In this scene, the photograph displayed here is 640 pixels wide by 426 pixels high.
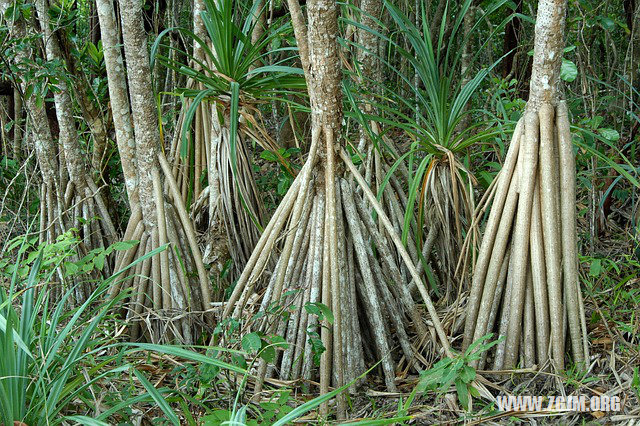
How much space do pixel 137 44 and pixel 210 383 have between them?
1642 mm

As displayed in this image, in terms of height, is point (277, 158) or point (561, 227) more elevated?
point (277, 158)

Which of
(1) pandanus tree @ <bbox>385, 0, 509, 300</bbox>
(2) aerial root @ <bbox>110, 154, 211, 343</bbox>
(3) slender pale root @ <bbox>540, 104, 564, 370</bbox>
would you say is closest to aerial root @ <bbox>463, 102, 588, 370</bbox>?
(3) slender pale root @ <bbox>540, 104, 564, 370</bbox>

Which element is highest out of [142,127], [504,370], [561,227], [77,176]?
[142,127]

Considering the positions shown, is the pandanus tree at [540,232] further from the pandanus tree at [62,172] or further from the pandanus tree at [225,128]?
the pandanus tree at [62,172]

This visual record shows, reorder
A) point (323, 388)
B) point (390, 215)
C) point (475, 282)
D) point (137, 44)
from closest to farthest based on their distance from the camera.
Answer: point (323, 388) < point (475, 282) < point (137, 44) < point (390, 215)

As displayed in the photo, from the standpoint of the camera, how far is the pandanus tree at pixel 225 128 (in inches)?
128

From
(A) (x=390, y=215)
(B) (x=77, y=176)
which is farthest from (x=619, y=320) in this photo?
(B) (x=77, y=176)

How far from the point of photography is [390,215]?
3.61 metres

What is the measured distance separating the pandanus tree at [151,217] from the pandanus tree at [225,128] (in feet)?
0.48

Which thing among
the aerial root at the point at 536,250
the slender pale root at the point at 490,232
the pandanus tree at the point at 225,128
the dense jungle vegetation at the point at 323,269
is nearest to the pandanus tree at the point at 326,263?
the dense jungle vegetation at the point at 323,269

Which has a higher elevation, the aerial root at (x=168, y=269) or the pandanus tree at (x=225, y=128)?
the pandanus tree at (x=225, y=128)

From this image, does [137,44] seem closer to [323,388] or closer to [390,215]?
[390,215]

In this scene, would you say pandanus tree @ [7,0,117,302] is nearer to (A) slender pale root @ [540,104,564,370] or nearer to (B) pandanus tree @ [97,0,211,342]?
(B) pandanus tree @ [97,0,211,342]

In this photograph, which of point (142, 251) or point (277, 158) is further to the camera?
point (277, 158)
